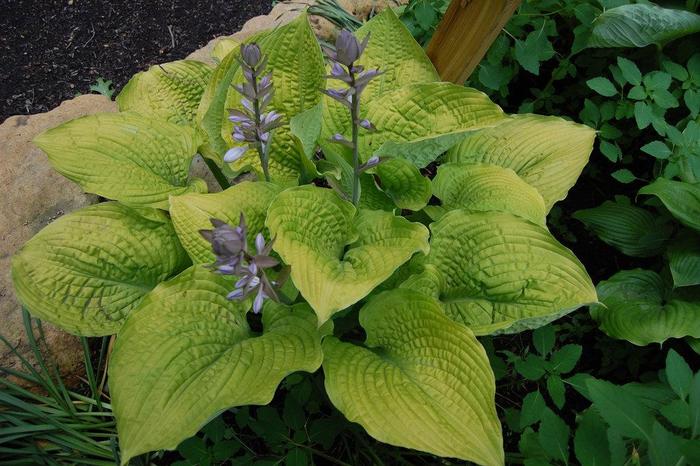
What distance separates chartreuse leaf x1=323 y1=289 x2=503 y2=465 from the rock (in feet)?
2.44

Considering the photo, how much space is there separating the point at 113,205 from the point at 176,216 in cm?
22

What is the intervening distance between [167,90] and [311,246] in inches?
26.7

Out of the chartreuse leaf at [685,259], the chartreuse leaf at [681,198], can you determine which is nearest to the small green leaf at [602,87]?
the chartreuse leaf at [681,198]

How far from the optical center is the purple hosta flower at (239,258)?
758 mm

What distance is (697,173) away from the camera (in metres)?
1.46

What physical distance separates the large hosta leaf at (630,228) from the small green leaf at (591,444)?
2.28ft

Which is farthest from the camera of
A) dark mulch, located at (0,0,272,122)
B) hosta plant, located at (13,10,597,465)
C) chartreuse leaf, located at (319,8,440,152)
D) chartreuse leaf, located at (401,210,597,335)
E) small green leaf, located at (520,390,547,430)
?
dark mulch, located at (0,0,272,122)

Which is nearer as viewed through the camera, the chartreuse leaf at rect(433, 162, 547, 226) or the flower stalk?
the flower stalk

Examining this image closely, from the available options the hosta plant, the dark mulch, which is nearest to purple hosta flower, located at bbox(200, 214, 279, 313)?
the hosta plant

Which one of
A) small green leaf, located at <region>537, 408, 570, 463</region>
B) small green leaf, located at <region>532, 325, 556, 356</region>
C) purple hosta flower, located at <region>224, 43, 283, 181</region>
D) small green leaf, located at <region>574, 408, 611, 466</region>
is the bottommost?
small green leaf, located at <region>532, 325, 556, 356</region>

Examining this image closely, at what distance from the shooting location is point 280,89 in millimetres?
1404

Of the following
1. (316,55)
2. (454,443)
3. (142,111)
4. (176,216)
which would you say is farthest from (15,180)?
(454,443)

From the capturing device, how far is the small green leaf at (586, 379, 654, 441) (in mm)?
930

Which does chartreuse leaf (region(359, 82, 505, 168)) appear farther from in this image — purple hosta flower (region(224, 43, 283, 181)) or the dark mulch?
the dark mulch
